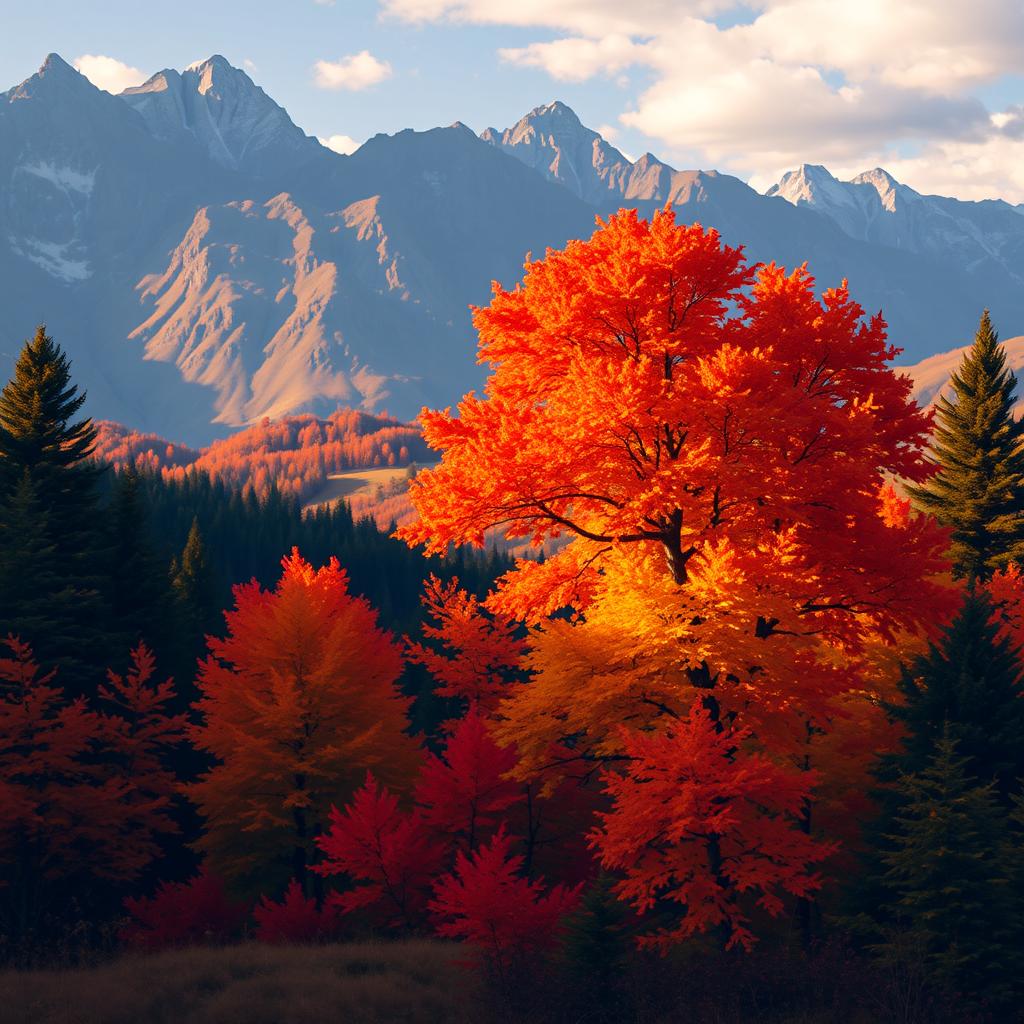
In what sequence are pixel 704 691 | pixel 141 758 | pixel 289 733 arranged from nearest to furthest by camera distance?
pixel 704 691
pixel 289 733
pixel 141 758

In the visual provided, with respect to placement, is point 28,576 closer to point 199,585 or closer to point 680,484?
point 680,484

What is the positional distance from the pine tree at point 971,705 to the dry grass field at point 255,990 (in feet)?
30.6

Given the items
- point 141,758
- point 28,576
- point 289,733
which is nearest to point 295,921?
point 289,733

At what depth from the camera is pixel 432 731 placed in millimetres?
63719

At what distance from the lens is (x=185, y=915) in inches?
1248

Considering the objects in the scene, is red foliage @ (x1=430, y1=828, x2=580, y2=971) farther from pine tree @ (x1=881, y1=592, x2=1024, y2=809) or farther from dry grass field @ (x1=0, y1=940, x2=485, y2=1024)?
pine tree @ (x1=881, y1=592, x2=1024, y2=809)

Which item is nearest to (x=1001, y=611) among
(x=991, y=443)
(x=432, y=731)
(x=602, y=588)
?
(x=602, y=588)

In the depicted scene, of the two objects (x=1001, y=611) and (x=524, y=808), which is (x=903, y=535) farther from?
(x=524, y=808)

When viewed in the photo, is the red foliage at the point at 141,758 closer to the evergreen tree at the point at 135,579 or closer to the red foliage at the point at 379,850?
the evergreen tree at the point at 135,579

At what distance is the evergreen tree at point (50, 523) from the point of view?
34.0 metres

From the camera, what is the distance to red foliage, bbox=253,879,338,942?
93.4 ft

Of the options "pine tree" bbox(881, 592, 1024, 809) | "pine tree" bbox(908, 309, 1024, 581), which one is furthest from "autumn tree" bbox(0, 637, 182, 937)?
"pine tree" bbox(908, 309, 1024, 581)

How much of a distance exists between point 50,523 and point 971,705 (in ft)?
91.2

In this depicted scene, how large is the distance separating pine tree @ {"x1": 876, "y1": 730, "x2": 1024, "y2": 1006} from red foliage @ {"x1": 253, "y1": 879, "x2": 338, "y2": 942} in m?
15.2
